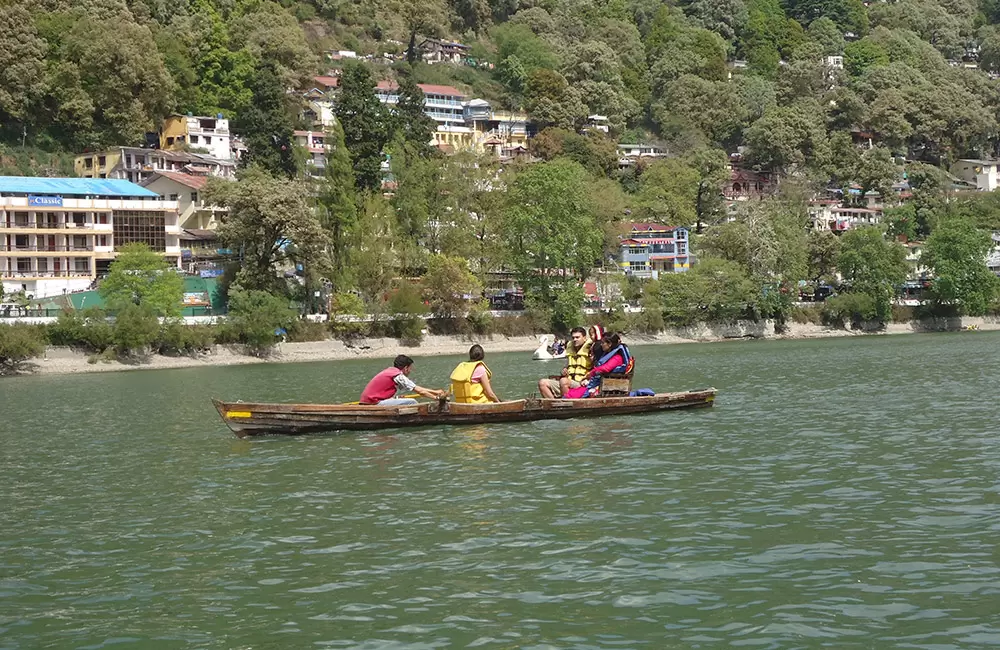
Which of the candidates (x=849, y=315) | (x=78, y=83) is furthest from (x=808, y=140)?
(x=78, y=83)

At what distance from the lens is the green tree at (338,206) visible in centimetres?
7088

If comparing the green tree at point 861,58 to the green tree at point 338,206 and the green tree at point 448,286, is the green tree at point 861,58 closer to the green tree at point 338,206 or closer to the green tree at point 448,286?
Result: the green tree at point 448,286

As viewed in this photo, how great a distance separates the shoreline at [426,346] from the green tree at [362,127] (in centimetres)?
1500

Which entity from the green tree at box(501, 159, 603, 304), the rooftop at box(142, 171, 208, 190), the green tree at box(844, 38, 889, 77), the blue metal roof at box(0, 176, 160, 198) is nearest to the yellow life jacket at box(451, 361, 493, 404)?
the green tree at box(501, 159, 603, 304)

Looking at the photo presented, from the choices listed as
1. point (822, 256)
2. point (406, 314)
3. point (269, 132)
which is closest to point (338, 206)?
point (406, 314)

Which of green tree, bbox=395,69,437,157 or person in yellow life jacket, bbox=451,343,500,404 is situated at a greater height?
green tree, bbox=395,69,437,157

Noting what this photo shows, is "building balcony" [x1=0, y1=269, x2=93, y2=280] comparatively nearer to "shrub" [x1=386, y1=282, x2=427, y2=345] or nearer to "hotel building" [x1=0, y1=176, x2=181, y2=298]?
"hotel building" [x1=0, y1=176, x2=181, y2=298]

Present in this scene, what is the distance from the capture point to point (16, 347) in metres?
56.1

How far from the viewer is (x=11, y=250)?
71.7 metres

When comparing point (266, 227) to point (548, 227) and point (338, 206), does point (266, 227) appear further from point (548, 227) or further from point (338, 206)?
point (548, 227)

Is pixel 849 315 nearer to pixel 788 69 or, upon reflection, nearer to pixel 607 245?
pixel 607 245

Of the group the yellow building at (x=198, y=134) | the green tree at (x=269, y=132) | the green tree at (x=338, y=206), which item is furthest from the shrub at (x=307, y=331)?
the yellow building at (x=198, y=134)

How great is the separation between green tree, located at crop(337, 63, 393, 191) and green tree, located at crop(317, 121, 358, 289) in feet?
27.9

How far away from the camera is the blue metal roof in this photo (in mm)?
73875
